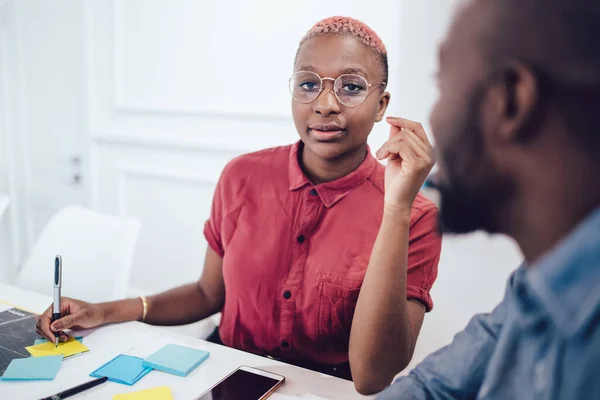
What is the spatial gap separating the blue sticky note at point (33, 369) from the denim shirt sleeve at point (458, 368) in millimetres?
618

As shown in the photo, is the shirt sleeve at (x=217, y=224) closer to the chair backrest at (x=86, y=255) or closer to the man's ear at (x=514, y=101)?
the chair backrest at (x=86, y=255)

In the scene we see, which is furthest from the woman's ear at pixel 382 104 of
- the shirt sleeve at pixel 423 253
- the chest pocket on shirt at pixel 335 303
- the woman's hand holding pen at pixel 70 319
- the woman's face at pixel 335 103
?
the woman's hand holding pen at pixel 70 319

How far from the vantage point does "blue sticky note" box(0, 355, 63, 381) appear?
914mm

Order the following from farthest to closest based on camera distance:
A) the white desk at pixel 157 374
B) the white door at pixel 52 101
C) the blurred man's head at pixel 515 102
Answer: the white door at pixel 52 101, the white desk at pixel 157 374, the blurred man's head at pixel 515 102

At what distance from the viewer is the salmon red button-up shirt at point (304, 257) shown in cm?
117

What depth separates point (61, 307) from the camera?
1110 millimetres

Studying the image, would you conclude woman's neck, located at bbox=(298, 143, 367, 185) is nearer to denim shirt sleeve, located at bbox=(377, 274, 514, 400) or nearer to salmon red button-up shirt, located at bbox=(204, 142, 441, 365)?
salmon red button-up shirt, located at bbox=(204, 142, 441, 365)

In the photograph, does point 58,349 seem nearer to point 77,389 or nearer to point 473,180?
point 77,389

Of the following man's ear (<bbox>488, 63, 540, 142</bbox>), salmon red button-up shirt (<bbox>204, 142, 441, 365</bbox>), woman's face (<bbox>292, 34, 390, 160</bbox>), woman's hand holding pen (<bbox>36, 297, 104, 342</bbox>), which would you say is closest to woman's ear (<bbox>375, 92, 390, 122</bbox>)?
Answer: woman's face (<bbox>292, 34, 390, 160</bbox>)

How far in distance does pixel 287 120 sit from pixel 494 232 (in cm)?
164

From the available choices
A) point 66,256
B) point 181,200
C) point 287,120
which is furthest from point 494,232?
point 181,200

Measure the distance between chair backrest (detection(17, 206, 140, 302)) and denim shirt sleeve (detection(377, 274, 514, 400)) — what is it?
1.02 metres

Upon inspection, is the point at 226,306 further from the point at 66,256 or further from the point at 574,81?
the point at 574,81

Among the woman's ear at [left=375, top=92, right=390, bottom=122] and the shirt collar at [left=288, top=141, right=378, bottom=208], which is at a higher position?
the woman's ear at [left=375, top=92, right=390, bottom=122]
